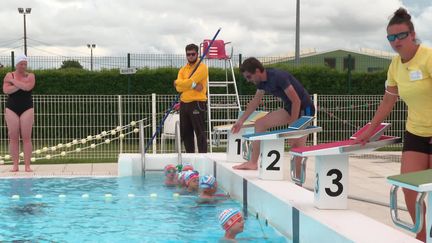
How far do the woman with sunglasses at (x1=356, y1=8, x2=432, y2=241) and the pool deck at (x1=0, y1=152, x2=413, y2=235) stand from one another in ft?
4.58

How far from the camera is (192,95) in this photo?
29.6 ft

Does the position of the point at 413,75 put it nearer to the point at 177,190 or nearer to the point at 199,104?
the point at 177,190

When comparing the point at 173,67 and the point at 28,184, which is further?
the point at 173,67

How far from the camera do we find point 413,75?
355 cm

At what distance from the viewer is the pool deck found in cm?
559

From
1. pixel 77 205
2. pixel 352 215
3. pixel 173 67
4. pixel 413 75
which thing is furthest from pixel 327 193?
pixel 173 67

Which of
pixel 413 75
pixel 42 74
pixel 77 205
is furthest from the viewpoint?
pixel 42 74

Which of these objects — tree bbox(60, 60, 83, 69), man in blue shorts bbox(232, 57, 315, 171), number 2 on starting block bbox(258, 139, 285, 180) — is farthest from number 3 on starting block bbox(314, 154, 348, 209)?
tree bbox(60, 60, 83, 69)

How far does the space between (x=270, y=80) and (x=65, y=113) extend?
21.7ft

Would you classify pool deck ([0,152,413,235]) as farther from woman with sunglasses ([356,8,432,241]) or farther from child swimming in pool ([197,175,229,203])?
woman with sunglasses ([356,8,432,241])

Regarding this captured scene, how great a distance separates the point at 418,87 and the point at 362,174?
5096mm

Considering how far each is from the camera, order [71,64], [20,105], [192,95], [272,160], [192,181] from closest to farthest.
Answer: [272,160], [192,181], [20,105], [192,95], [71,64]

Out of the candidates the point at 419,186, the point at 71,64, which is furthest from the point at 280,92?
the point at 71,64

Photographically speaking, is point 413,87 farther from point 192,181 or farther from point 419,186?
point 192,181
